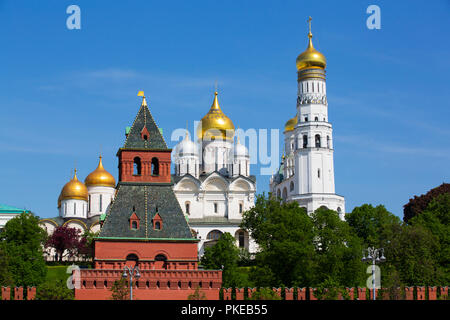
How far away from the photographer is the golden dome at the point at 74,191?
353 feet

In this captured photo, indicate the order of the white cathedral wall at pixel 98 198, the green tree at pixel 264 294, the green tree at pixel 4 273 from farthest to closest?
the white cathedral wall at pixel 98 198 → the green tree at pixel 4 273 → the green tree at pixel 264 294

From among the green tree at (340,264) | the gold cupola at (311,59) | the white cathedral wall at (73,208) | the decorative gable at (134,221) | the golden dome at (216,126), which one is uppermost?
the gold cupola at (311,59)

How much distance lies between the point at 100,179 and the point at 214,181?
15149 millimetres

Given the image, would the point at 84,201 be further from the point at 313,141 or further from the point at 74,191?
the point at 313,141

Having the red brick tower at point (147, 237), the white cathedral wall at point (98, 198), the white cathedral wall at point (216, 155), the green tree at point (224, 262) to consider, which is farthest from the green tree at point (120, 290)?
the white cathedral wall at point (216, 155)

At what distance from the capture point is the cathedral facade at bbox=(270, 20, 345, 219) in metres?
100

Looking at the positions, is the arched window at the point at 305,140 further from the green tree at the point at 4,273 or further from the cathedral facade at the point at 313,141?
the green tree at the point at 4,273

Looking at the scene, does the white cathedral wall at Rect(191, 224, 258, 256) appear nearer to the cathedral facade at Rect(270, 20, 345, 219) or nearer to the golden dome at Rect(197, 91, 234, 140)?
the cathedral facade at Rect(270, 20, 345, 219)

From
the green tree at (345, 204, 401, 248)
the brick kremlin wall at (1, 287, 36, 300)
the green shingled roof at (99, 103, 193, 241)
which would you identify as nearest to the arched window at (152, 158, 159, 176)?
the green shingled roof at (99, 103, 193, 241)

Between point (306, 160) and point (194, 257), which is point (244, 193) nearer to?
point (306, 160)
